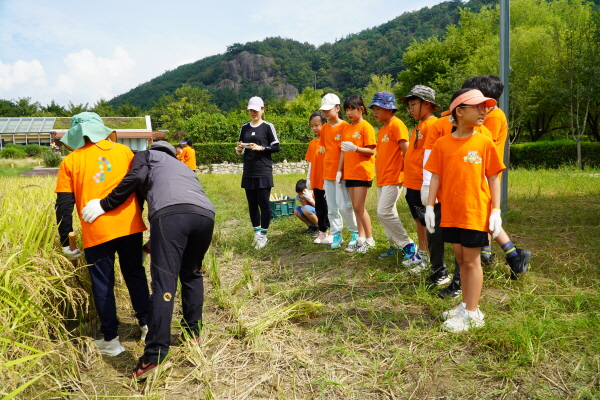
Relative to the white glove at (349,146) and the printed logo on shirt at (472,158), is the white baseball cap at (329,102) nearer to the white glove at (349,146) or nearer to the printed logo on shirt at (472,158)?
the white glove at (349,146)

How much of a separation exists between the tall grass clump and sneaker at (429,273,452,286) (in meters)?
2.59

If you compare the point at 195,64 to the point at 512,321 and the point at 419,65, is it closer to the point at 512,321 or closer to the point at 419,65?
the point at 419,65

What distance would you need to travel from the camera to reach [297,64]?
117812mm

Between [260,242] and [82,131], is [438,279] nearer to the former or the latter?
[260,242]

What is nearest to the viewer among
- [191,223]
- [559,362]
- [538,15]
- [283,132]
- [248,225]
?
[559,362]

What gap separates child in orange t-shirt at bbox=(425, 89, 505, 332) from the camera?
264 cm

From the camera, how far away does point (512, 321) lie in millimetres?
2686

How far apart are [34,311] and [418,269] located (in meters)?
2.89

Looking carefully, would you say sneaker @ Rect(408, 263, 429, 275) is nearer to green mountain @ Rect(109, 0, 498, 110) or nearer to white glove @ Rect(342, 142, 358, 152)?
white glove @ Rect(342, 142, 358, 152)

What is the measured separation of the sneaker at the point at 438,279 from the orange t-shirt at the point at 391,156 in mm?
1018

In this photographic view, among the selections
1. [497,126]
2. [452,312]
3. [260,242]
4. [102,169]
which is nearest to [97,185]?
[102,169]

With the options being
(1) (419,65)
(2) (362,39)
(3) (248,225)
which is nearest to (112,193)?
(3) (248,225)

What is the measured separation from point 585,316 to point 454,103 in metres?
1.57

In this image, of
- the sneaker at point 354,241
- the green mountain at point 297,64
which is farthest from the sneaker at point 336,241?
the green mountain at point 297,64
